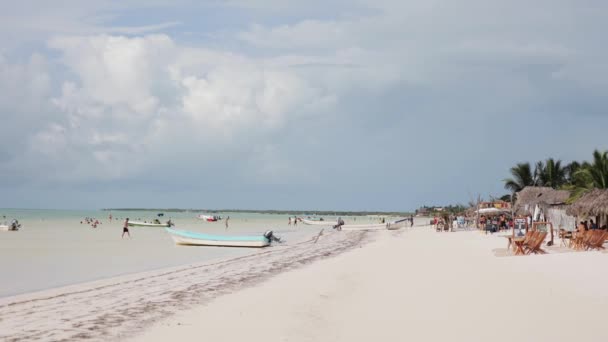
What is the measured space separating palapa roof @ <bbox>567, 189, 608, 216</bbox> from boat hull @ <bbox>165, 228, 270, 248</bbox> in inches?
508

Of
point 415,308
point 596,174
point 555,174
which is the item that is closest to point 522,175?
point 555,174

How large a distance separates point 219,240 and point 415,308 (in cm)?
2023

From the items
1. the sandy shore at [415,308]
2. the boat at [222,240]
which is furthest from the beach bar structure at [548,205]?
the sandy shore at [415,308]

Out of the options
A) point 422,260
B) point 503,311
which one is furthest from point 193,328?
point 422,260

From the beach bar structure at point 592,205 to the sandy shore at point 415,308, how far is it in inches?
348

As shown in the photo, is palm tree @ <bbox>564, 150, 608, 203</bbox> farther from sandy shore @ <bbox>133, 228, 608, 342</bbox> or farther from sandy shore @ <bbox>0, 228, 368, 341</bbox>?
sandy shore @ <bbox>0, 228, 368, 341</bbox>

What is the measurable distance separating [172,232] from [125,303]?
20.5 meters

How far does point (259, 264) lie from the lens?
1728 cm

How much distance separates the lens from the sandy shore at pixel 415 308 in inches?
268

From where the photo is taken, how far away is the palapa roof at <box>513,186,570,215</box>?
1352 inches

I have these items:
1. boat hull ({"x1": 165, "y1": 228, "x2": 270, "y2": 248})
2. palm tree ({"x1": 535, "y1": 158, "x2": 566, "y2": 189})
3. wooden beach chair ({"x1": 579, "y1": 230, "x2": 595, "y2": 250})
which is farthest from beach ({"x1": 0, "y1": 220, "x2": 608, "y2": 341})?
palm tree ({"x1": 535, "y1": 158, "x2": 566, "y2": 189})

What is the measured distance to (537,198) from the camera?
35875 mm

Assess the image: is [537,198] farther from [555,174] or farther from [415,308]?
[415,308]

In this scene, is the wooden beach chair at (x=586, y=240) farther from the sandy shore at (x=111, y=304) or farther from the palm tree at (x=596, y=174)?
the palm tree at (x=596, y=174)
